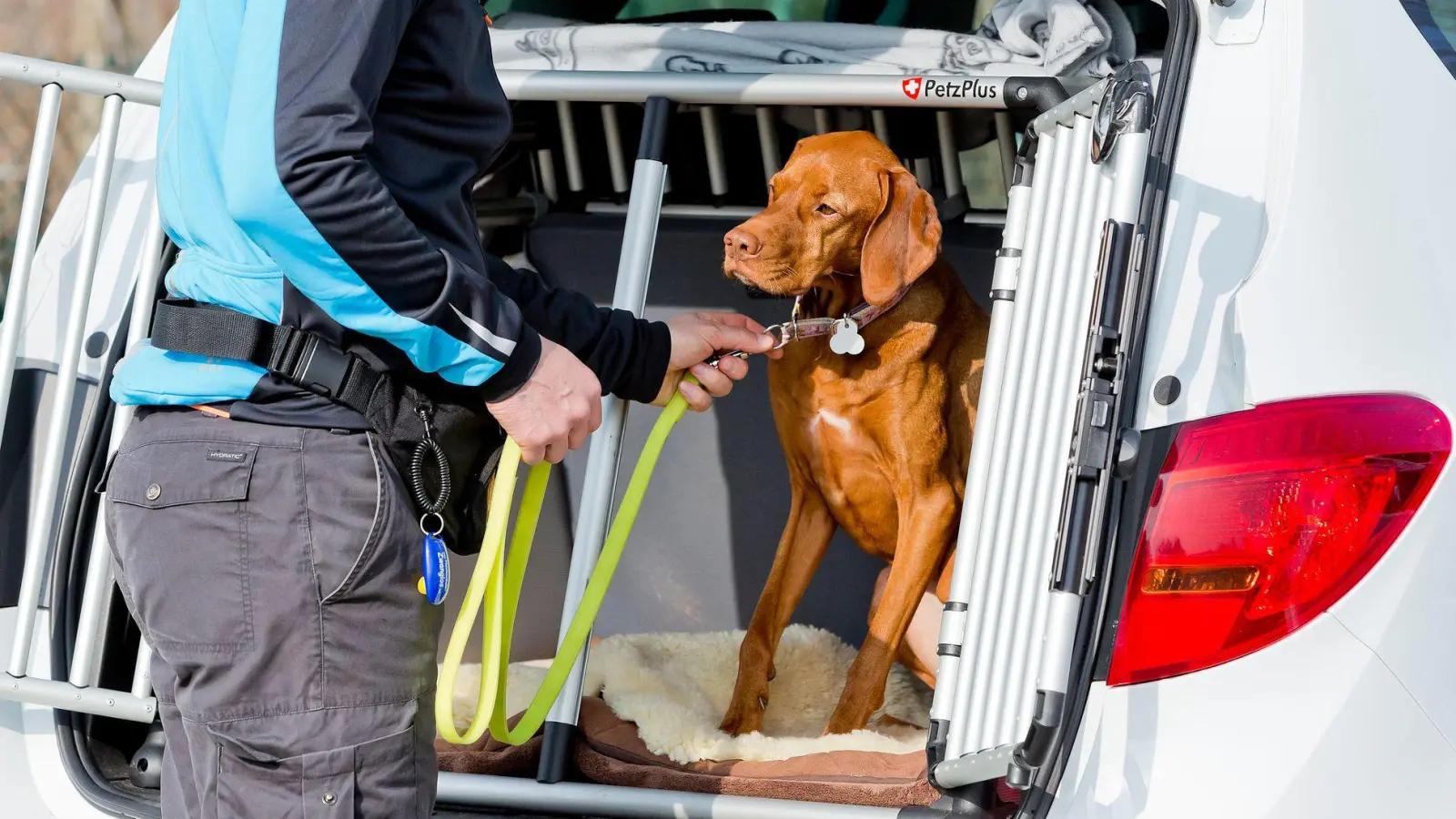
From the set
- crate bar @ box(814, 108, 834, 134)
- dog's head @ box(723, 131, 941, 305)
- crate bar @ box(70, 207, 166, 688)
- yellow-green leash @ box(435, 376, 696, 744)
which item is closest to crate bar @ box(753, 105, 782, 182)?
crate bar @ box(814, 108, 834, 134)

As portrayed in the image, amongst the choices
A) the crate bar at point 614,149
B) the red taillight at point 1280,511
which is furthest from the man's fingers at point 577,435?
the crate bar at point 614,149

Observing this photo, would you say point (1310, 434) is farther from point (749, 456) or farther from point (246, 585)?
point (749, 456)

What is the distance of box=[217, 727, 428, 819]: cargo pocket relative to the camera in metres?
1.39

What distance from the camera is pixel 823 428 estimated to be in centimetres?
267

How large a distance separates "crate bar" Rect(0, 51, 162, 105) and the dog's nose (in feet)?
3.18

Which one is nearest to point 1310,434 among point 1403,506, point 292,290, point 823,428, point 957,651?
point 1403,506

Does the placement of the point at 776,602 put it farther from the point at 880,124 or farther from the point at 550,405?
the point at 550,405

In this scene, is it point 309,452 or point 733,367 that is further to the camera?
point 733,367

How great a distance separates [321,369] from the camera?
1.43 m

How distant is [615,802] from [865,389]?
0.96 meters

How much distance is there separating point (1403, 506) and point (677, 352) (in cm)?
105

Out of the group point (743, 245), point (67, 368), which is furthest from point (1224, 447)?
point (67, 368)

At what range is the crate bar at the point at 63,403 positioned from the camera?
79.7 inches

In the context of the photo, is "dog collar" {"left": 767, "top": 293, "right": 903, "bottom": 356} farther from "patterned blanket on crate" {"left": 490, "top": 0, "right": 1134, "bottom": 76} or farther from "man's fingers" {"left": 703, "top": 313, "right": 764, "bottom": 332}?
"patterned blanket on crate" {"left": 490, "top": 0, "right": 1134, "bottom": 76}
